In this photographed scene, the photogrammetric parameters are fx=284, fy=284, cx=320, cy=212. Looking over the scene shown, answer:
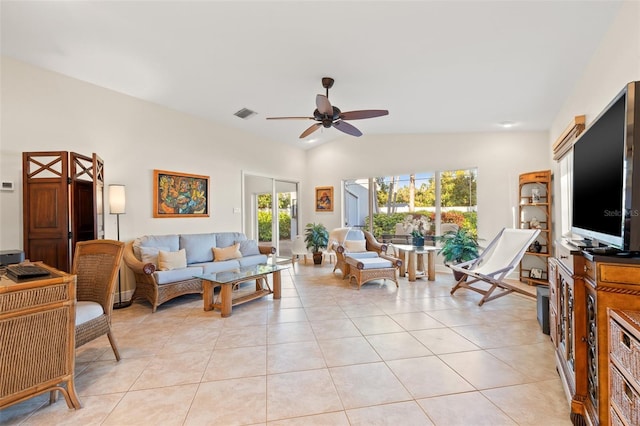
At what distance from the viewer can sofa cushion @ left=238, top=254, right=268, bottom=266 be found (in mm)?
4761

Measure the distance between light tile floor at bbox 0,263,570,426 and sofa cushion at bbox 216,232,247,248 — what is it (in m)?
1.57

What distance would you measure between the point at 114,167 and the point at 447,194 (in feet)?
19.0

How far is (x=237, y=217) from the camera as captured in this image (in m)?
5.79

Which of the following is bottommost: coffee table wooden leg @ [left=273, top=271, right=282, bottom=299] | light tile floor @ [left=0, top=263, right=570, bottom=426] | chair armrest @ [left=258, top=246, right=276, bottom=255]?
light tile floor @ [left=0, top=263, right=570, bottom=426]

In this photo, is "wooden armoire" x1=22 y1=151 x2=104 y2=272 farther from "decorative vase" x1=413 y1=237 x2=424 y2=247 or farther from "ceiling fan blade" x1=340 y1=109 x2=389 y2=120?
"decorative vase" x1=413 y1=237 x2=424 y2=247

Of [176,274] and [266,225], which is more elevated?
[266,225]

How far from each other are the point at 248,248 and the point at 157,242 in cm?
147

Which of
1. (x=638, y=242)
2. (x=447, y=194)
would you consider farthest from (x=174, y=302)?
(x=447, y=194)

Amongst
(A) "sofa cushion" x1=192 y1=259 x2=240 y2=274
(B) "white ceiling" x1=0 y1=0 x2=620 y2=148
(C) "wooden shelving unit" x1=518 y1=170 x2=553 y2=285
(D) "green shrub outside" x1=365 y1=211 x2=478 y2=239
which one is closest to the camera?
(B) "white ceiling" x1=0 y1=0 x2=620 y2=148

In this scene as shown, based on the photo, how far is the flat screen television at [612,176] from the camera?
1249mm

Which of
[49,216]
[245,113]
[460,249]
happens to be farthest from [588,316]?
[245,113]

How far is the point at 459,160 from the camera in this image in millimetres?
5586

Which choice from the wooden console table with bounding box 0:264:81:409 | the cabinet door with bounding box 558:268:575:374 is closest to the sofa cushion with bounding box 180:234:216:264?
the wooden console table with bounding box 0:264:81:409

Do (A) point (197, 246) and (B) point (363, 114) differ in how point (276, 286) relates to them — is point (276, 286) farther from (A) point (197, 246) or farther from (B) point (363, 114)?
(B) point (363, 114)
